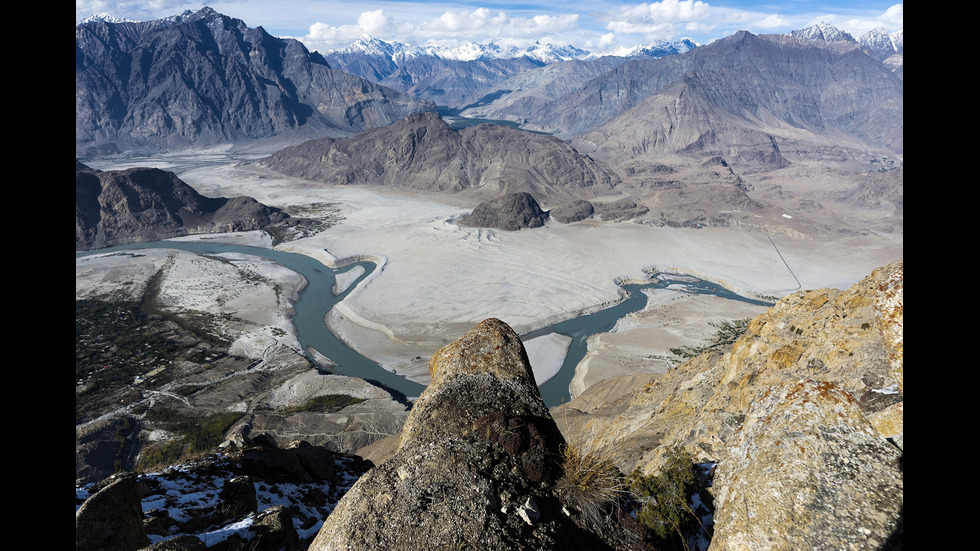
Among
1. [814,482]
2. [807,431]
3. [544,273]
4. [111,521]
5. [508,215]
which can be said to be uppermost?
[508,215]

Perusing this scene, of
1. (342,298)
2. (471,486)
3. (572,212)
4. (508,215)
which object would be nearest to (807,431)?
(471,486)

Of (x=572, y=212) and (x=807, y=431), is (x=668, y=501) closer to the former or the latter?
(x=807, y=431)

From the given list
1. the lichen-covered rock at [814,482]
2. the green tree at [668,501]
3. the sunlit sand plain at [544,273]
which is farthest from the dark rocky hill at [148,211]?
the lichen-covered rock at [814,482]

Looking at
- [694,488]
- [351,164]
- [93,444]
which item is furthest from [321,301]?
[351,164]

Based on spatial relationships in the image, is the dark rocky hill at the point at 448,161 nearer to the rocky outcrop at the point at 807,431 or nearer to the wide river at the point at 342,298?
the wide river at the point at 342,298
